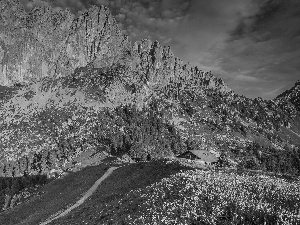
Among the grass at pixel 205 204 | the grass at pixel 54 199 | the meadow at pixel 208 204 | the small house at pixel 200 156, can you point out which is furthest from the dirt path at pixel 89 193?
the small house at pixel 200 156

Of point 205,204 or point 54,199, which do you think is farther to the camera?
point 54,199

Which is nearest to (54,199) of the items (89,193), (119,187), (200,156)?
(89,193)

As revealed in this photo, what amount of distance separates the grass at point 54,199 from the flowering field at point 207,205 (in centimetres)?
2337

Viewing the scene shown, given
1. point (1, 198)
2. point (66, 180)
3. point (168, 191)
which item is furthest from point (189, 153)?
point (1, 198)

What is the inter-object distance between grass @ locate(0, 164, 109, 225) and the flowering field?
2337 centimetres

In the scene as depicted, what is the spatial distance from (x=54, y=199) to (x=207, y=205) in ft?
157

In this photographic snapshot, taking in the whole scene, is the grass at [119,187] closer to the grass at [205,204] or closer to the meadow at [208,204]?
the grass at [205,204]

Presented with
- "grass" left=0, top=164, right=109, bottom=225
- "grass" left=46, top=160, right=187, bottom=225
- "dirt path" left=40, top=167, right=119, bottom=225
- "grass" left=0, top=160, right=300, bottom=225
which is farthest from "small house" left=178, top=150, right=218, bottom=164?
"grass" left=0, top=160, right=300, bottom=225

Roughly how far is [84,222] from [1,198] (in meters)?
126

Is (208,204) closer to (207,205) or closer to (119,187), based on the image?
(207,205)

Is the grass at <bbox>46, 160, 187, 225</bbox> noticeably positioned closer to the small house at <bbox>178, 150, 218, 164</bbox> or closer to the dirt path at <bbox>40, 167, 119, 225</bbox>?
the dirt path at <bbox>40, 167, 119, 225</bbox>

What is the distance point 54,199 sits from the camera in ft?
212

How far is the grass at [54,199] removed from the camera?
55.0 meters

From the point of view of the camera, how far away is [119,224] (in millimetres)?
26812
